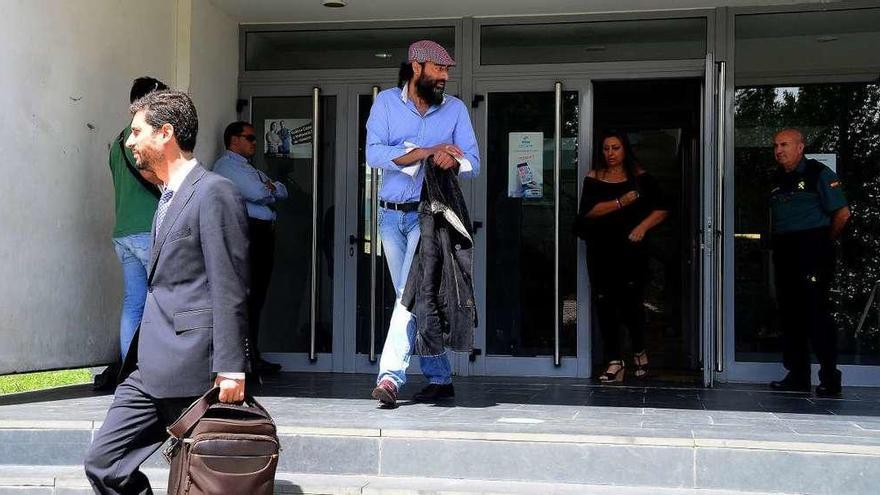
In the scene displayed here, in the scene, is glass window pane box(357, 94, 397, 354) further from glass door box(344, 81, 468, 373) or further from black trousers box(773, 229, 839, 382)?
black trousers box(773, 229, 839, 382)

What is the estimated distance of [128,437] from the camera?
3.38 m

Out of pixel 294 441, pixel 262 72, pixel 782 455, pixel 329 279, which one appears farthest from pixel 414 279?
pixel 262 72

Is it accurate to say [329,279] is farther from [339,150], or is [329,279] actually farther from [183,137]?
[183,137]

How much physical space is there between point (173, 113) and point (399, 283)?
2.34 m

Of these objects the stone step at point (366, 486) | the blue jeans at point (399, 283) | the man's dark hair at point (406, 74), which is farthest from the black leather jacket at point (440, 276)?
the stone step at point (366, 486)

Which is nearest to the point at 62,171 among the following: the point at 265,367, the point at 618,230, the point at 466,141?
the point at 265,367

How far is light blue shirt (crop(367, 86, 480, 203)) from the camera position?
5.70 meters

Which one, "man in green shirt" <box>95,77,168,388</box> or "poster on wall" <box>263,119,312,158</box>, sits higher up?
"poster on wall" <box>263,119,312,158</box>

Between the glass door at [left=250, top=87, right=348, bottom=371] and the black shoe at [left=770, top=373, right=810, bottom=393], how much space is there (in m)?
3.21

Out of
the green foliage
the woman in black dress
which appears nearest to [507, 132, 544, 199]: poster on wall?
the woman in black dress

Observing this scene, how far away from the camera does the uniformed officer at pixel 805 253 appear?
6684mm

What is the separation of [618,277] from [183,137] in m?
4.47

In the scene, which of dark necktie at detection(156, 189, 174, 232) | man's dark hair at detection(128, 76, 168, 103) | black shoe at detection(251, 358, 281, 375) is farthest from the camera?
black shoe at detection(251, 358, 281, 375)

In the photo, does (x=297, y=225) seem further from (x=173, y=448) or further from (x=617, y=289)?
(x=173, y=448)
